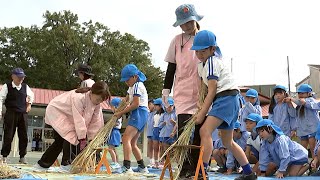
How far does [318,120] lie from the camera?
7293 mm

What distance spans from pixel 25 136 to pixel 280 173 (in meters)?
4.49

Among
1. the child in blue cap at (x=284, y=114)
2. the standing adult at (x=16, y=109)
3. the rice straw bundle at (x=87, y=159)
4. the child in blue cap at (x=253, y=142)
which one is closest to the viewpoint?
the rice straw bundle at (x=87, y=159)

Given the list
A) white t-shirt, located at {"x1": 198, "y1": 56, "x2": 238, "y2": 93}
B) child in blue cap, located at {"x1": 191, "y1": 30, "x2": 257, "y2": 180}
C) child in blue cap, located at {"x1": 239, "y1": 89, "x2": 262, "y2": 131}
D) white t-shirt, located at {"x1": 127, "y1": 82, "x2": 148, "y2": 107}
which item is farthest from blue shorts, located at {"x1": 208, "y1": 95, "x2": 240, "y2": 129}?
child in blue cap, located at {"x1": 239, "y1": 89, "x2": 262, "y2": 131}

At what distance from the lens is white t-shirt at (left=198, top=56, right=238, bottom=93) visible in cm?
383

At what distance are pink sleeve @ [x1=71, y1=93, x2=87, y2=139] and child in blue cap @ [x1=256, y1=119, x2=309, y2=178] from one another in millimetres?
2418

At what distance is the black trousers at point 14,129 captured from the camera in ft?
24.7

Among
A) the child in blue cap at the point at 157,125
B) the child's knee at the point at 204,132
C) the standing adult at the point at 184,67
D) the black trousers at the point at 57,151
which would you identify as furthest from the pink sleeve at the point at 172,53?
the child in blue cap at the point at 157,125

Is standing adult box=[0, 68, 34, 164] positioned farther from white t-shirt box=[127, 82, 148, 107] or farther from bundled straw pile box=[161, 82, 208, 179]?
bundled straw pile box=[161, 82, 208, 179]

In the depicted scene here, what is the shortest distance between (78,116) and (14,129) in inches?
120

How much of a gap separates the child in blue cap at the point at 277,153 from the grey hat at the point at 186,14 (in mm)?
2157

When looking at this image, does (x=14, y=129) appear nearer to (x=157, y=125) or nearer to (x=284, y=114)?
(x=157, y=125)

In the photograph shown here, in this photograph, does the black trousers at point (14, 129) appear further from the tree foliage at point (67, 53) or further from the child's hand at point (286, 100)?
the tree foliage at point (67, 53)

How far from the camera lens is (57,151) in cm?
545

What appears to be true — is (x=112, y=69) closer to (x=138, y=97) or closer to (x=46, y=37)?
(x=46, y=37)
